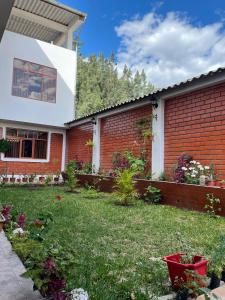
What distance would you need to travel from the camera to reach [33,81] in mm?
15078

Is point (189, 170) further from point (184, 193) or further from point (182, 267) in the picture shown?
point (182, 267)

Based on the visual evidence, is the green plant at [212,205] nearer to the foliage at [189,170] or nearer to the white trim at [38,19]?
the foliage at [189,170]

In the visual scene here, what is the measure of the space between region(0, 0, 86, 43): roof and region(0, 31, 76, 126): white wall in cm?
152

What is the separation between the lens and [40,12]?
15344 millimetres

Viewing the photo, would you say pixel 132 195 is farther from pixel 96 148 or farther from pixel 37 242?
pixel 96 148

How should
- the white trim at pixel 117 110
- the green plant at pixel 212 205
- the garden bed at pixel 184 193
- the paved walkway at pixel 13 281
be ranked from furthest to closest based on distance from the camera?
the white trim at pixel 117 110
the garden bed at pixel 184 193
the green plant at pixel 212 205
the paved walkway at pixel 13 281

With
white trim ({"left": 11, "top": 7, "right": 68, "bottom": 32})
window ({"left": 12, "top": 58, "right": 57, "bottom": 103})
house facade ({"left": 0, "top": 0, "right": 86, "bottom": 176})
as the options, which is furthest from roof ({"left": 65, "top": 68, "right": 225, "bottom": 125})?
white trim ({"left": 11, "top": 7, "right": 68, "bottom": 32})

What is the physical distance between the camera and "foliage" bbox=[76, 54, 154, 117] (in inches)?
1345

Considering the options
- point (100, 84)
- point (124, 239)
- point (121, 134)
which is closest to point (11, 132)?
point (121, 134)

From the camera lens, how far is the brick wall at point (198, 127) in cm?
705

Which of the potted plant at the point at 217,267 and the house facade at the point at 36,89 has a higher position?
the house facade at the point at 36,89

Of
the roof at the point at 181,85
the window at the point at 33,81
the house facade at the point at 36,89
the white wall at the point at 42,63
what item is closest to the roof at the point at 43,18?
the house facade at the point at 36,89

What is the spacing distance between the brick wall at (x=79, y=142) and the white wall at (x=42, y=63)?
92 centimetres

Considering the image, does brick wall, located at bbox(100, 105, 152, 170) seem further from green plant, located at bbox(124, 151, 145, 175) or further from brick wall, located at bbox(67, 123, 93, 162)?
brick wall, located at bbox(67, 123, 93, 162)
